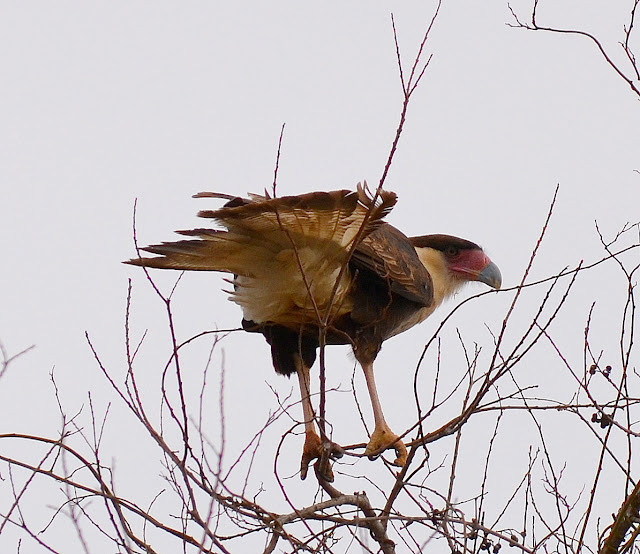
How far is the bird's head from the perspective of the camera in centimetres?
624

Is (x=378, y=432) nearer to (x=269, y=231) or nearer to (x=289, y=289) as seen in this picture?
(x=289, y=289)

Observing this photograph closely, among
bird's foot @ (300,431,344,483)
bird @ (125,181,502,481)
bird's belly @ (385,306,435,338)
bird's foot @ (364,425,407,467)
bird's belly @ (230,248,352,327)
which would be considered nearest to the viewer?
bird @ (125,181,502,481)

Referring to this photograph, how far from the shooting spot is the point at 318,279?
466cm

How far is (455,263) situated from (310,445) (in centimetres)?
194

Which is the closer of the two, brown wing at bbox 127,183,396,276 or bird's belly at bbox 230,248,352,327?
brown wing at bbox 127,183,396,276

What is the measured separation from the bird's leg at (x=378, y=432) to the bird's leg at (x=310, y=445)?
11.2 inches

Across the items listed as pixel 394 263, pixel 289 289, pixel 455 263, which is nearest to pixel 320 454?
pixel 289 289

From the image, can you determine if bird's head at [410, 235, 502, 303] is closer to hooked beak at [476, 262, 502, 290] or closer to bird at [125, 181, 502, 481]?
hooked beak at [476, 262, 502, 290]

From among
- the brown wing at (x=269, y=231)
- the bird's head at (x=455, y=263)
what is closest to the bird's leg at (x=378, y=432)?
the brown wing at (x=269, y=231)

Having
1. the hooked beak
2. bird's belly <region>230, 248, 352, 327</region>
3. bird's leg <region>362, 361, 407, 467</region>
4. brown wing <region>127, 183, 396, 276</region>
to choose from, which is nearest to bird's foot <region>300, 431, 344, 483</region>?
bird's leg <region>362, 361, 407, 467</region>

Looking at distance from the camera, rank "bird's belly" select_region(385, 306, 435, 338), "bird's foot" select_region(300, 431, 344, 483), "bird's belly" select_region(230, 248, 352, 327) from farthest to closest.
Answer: "bird's belly" select_region(385, 306, 435, 338) → "bird's belly" select_region(230, 248, 352, 327) → "bird's foot" select_region(300, 431, 344, 483)

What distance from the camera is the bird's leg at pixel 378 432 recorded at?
16.0 feet

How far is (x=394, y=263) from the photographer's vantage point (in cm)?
508

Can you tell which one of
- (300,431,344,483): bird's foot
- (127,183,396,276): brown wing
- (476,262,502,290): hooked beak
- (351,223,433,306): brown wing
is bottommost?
(300,431,344,483): bird's foot
